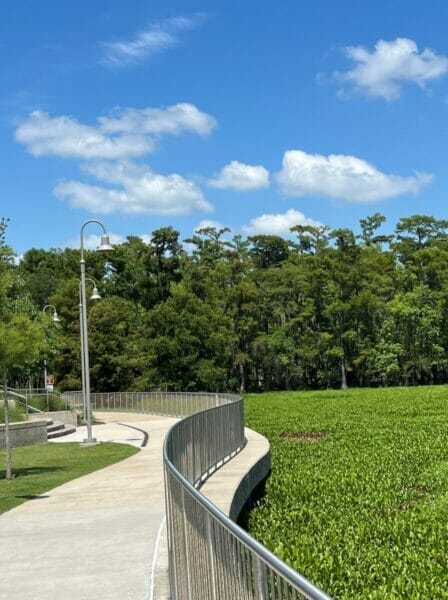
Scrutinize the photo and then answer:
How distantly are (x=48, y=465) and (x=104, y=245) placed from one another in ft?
21.0

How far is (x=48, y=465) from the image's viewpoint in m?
18.1

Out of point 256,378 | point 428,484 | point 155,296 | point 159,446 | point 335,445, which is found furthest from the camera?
point 256,378

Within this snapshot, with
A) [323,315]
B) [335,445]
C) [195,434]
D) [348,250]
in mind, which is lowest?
[335,445]

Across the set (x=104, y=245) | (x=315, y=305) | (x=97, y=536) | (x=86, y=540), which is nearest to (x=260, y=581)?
(x=86, y=540)

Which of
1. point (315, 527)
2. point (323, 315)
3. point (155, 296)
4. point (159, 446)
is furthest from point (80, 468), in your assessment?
point (323, 315)

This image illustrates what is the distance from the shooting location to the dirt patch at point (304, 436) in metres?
26.4

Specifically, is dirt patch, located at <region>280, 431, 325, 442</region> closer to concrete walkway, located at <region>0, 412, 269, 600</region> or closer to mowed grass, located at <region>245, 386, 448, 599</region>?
mowed grass, located at <region>245, 386, 448, 599</region>

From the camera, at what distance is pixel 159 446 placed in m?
21.2

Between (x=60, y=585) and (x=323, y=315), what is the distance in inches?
3070

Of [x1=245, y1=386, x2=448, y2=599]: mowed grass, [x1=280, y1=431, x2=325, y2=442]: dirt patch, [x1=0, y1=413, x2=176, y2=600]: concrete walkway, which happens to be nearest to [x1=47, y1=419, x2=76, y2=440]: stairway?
[x1=245, y1=386, x2=448, y2=599]: mowed grass

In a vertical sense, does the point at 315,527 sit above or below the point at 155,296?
below

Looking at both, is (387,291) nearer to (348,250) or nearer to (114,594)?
(348,250)

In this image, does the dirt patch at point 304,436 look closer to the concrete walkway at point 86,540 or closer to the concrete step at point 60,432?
the concrete step at point 60,432

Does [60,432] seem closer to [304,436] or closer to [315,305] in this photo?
[304,436]
